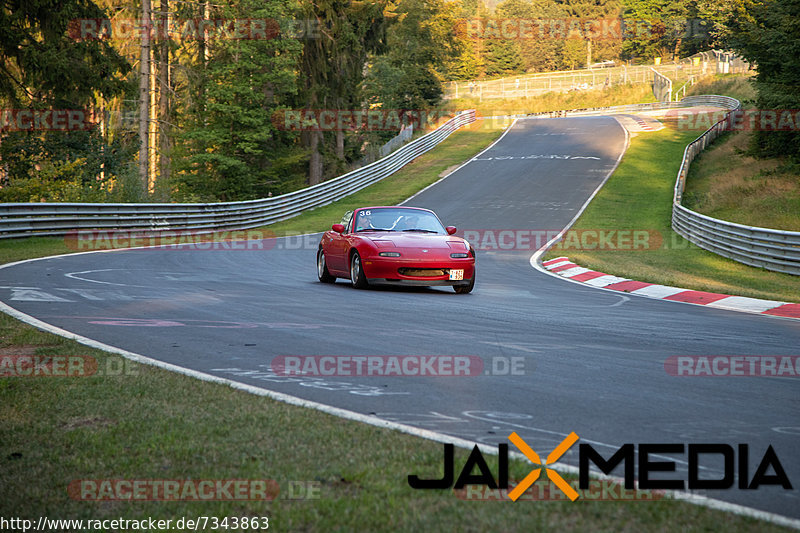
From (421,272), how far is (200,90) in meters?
28.8

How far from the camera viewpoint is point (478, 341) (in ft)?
27.4

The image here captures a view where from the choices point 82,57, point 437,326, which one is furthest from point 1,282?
point 82,57

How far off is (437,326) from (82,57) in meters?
26.6

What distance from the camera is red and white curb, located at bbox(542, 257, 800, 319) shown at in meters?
12.4

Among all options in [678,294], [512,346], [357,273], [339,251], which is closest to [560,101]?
[678,294]

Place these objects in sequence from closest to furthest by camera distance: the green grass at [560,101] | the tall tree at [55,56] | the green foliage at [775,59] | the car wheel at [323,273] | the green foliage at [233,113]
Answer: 1. the car wheel at [323,273]
2. the green foliage at [775,59]
3. the tall tree at [55,56]
4. the green foliage at [233,113]
5. the green grass at [560,101]

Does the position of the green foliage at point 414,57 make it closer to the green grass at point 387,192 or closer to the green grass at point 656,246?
the green grass at point 387,192

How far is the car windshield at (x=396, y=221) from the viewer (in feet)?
48.2

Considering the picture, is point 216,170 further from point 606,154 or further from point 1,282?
point 1,282

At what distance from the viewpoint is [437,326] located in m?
9.36

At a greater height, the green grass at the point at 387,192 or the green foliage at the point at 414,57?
the green foliage at the point at 414,57

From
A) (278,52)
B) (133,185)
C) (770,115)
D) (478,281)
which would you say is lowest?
(478,281)

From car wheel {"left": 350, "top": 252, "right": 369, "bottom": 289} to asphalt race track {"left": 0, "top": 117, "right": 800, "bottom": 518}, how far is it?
227 millimetres

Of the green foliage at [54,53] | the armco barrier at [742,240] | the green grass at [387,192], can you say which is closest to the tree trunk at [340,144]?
the green grass at [387,192]
